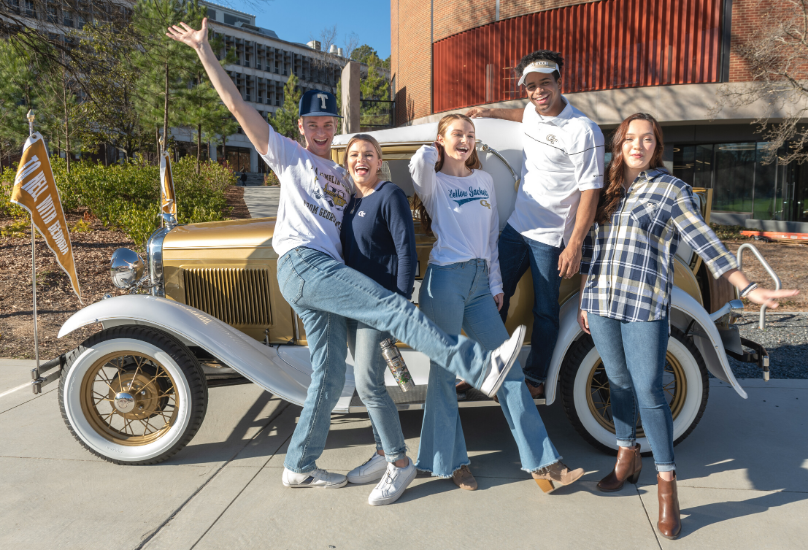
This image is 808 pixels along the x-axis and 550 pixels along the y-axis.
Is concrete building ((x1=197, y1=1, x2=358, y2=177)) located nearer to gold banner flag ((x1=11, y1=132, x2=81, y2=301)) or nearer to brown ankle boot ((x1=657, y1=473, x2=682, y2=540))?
gold banner flag ((x1=11, y1=132, x2=81, y2=301))

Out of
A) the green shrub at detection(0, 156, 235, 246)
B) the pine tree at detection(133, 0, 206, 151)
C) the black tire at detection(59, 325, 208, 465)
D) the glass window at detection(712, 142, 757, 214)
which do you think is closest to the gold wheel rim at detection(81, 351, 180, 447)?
the black tire at detection(59, 325, 208, 465)

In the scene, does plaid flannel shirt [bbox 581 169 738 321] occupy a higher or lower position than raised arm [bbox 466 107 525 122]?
lower

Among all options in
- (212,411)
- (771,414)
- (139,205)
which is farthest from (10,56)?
(771,414)

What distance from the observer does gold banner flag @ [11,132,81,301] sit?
3520 mm

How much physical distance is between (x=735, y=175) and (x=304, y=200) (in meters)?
18.2

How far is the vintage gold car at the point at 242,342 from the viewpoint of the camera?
3139mm

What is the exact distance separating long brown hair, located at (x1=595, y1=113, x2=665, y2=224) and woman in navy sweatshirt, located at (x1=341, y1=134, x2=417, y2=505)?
3.19 feet

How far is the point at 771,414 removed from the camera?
3928 millimetres

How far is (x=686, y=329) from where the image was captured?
3344mm

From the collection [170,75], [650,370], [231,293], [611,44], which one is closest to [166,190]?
[231,293]

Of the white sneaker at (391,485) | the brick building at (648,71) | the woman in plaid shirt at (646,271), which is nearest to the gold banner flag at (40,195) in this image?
the white sneaker at (391,485)

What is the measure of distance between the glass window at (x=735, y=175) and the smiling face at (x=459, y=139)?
17.3 meters

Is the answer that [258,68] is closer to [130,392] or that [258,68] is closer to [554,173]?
[130,392]

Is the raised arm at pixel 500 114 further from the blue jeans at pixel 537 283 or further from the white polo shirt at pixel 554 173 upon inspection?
the blue jeans at pixel 537 283
